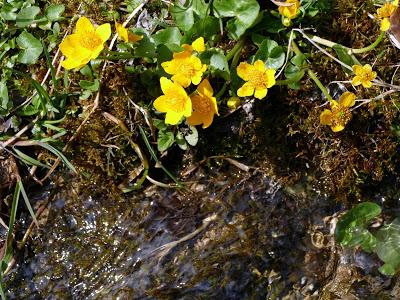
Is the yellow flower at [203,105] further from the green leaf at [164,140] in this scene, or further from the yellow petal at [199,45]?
the green leaf at [164,140]

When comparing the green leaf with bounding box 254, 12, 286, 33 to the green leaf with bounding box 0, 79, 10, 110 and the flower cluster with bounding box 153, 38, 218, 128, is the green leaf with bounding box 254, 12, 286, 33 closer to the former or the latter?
the flower cluster with bounding box 153, 38, 218, 128

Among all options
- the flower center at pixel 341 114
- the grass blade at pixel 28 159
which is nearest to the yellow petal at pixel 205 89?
the flower center at pixel 341 114

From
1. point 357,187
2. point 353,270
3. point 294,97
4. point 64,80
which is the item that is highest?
point 64,80

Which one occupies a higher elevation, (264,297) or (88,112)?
(88,112)

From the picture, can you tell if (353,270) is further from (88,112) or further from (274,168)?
(88,112)

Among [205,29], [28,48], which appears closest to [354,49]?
[205,29]

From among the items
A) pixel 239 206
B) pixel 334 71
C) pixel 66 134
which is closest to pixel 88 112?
pixel 66 134

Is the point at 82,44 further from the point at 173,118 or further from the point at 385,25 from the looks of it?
the point at 385,25

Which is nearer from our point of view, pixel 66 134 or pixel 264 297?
pixel 264 297
